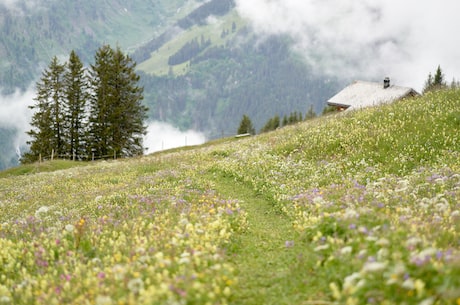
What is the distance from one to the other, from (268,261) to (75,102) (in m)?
58.5

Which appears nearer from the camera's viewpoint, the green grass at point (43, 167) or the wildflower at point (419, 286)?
the wildflower at point (419, 286)

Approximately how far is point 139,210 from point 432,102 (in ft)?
58.6

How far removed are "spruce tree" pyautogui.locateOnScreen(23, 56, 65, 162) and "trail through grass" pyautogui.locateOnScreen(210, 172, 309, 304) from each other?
2155 inches

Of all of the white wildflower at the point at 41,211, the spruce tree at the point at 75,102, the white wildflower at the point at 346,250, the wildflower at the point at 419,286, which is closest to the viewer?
the wildflower at the point at 419,286

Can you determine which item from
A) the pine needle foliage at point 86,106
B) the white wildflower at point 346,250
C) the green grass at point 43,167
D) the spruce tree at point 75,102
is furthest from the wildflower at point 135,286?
the spruce tree at point 75,102

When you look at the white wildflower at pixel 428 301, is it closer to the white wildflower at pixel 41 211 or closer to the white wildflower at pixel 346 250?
the white wildflower at pixel 346 250

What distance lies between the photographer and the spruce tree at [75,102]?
2408 inches

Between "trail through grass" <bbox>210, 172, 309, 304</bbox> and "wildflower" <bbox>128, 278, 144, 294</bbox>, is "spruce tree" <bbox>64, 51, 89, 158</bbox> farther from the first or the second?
"wildflower" <bbox>128, 278, 144, 294</bbox>

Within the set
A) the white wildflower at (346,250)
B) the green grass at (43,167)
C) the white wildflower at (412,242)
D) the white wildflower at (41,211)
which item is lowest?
the white wildflower at (346,250)

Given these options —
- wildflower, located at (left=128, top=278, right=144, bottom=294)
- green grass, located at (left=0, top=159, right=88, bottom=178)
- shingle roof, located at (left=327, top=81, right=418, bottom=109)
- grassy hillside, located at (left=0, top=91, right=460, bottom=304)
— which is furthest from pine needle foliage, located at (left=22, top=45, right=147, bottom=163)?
wildflower, located at (left=128, top=278, right=144, bottom=294)

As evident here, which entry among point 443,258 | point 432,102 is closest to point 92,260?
point 443,258

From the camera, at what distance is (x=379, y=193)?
36.9ft

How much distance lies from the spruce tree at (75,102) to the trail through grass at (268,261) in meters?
53.6

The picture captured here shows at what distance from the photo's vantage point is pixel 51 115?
61312 millimetres
